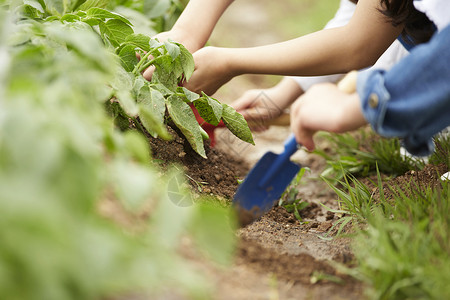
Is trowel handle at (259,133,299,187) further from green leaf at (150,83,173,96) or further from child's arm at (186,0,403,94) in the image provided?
green leaf at (150,83,173,96)

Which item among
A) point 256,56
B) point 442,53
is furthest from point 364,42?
point 442,53

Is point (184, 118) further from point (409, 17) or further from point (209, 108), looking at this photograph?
point (409, 17)

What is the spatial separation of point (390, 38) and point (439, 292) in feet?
2.63

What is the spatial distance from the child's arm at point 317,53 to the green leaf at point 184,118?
17cm

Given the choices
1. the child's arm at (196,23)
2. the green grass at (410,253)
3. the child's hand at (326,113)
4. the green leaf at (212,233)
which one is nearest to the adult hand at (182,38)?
the child's arm at (196,23)

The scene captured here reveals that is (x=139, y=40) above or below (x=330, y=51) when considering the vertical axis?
below

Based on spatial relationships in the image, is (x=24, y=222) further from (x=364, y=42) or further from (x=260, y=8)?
(x=260, y=8)

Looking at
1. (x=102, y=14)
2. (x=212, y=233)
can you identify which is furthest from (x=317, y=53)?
(x=212, y=233)

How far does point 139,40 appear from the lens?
4.08ft

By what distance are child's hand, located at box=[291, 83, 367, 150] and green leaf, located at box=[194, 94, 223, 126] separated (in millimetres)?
243

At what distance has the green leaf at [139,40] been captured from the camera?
1230 mm

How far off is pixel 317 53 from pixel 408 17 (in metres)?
0.25

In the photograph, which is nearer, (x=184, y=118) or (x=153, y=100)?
(x=153, y=100)

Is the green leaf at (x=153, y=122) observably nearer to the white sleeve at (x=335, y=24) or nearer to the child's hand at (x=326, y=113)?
the child's hand at (x=326, y=113)
